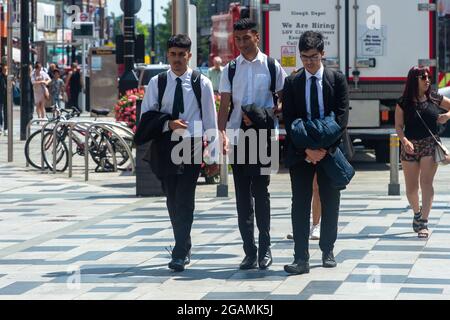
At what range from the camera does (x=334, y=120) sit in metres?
10.0

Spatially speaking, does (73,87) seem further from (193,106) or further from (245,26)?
(245,26)

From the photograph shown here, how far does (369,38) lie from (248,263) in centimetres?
1196

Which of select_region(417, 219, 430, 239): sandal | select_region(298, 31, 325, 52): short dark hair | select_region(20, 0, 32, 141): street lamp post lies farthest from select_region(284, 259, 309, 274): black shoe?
select_region(20, 0, 32, 141): street lamp post

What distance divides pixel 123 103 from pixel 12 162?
3.23 metres

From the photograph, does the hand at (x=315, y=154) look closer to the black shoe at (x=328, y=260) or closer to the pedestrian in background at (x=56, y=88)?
the black shoe at (x=328, y=260)

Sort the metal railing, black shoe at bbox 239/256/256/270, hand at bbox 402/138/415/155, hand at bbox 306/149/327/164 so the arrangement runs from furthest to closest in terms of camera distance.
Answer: the metal railing < hand at bbox 402/138/415/155 < black shoe at bbox 239/256/256/270 < hand at bbox 306/149/327/164

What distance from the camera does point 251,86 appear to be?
33.6 feet

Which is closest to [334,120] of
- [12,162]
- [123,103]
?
[123,103]

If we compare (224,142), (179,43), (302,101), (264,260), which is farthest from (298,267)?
(179,43)

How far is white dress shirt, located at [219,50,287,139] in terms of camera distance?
10.3 m

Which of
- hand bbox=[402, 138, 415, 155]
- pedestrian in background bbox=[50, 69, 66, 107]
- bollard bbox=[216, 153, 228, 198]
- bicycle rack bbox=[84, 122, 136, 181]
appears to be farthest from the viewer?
pedestrian in background bbox=[50, 69, 66, 107]

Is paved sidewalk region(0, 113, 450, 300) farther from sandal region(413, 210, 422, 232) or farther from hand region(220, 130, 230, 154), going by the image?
hand region(220, 130, 230, 154)

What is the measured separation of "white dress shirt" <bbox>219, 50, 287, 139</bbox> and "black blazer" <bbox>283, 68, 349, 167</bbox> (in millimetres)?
214

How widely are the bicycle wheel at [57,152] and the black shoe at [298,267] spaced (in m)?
10.9
